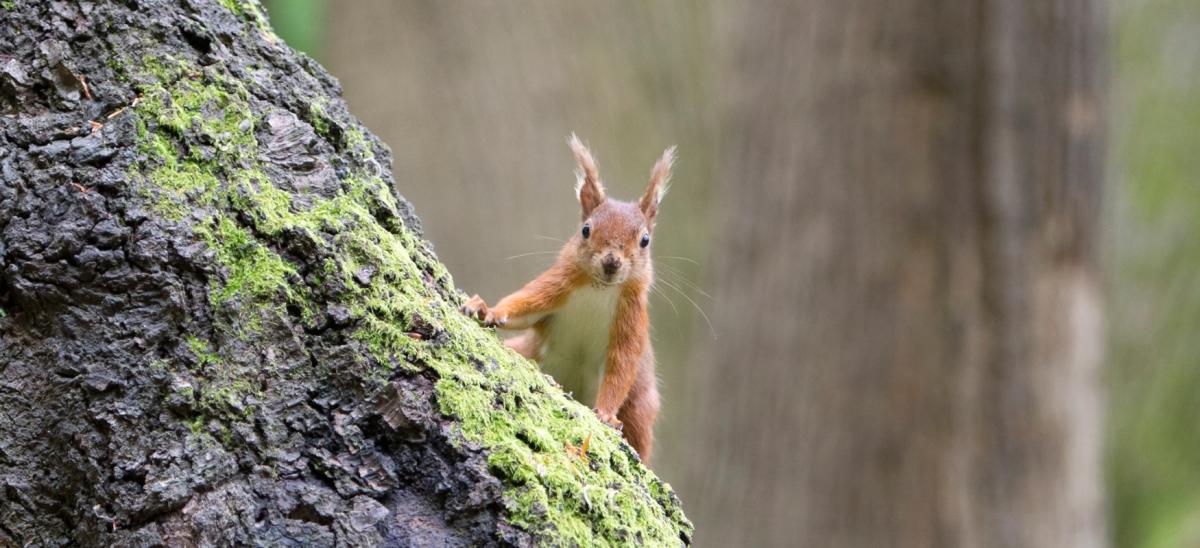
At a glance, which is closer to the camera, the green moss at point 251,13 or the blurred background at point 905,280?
the green moss at point 251,13

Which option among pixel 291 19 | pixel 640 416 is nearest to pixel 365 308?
pixel 640 416

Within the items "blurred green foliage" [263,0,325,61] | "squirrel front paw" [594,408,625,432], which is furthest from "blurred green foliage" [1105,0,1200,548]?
"squirrel front paw" [594,408,625,432]

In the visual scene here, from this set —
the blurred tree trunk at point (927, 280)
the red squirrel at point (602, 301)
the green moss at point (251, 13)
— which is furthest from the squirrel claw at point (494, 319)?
the blurred tree trunk at point (927, 280)

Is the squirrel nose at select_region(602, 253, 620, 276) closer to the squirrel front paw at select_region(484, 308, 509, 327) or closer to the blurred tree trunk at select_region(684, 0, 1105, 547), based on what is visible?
the squirrel front paw at select_region(484, 308, 509, 327)

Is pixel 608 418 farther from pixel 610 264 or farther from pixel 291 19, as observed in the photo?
pixel 291 19

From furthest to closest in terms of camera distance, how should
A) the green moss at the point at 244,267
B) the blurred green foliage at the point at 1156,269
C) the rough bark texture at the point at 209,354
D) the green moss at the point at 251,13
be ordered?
the blurred green foliage at the point at 1156,269, the green moss at the point at 251,13, the green moss at the point at 244,267, the rough bark texture at the point at 209,354

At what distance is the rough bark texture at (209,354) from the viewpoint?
6.07ft

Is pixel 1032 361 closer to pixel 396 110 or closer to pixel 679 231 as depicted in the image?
pixel 679 231

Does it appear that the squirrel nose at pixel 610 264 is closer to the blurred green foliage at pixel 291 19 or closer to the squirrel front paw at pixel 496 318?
the squirrel front paw at pixel 496 318

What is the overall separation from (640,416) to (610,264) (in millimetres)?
377

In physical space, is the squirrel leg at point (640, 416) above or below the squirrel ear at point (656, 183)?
below

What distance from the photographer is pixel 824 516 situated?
614cm

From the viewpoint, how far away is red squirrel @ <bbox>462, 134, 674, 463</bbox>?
2947 millimetres

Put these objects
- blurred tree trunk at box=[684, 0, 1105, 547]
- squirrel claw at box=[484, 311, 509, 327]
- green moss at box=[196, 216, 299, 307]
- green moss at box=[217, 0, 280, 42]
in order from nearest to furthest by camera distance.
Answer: green moss at box=[196, 216, 299, 307] → green moss at box=[217, 0, 280, 42] → squirrel claw at box=[484, 311, 509, 327] → blurred tree trunk at box=[684, 0, 1105, 547]
